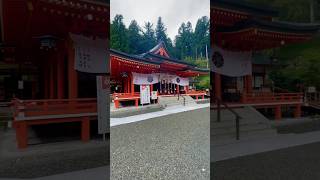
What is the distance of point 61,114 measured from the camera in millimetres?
7039

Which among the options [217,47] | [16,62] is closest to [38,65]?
[16,62]

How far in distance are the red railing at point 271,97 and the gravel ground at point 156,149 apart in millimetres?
8393

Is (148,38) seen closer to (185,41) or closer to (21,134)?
(185,41)

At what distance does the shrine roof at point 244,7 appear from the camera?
28.2 ft

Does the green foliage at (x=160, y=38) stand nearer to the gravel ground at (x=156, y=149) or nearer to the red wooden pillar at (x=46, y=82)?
the gravel ground at (x=156, y=149)

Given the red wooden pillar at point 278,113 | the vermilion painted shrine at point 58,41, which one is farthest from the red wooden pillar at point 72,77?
the red wooden pillar at point 278,113

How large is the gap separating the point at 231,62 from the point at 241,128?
2991 millimetres

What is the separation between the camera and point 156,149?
1.72m

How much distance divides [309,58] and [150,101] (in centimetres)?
969

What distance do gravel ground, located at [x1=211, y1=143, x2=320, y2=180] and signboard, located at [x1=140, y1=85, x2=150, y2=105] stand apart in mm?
2915

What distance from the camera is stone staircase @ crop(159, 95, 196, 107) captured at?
182 cm

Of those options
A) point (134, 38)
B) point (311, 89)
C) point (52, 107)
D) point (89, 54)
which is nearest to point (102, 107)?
point (52, 107)

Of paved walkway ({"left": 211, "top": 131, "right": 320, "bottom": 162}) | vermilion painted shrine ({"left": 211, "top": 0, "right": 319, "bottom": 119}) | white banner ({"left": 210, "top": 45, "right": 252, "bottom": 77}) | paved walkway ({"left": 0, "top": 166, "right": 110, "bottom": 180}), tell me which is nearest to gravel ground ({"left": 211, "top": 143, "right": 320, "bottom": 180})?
paved walkway ({"left": 211, "top": 131, "right": 320, "bottom": 162})

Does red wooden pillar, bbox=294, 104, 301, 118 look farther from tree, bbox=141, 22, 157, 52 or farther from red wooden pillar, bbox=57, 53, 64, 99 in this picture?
tree, bbox=141, 22, 157, 52
